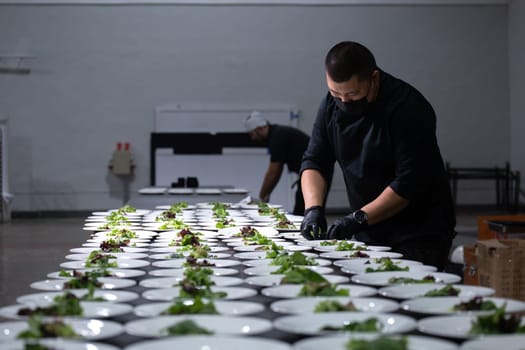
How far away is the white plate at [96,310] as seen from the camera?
4.56ft

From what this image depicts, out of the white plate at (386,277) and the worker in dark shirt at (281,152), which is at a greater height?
the worker in dark shirt at (281,152)

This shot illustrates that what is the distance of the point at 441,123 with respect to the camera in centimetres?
1153

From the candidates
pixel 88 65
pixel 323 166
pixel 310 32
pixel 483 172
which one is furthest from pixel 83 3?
pixel 323 166

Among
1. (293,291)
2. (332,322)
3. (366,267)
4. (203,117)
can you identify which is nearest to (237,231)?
(366,267)

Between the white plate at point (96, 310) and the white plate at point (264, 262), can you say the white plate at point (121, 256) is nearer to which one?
the white plate at point (264, 262)

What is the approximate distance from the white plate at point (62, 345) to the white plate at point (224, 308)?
211mm

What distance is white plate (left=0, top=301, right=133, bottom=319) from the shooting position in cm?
139

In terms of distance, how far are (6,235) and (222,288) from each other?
7.91 metres

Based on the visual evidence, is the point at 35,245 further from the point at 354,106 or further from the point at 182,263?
the point at 182,263

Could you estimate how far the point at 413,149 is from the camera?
8.87 feet

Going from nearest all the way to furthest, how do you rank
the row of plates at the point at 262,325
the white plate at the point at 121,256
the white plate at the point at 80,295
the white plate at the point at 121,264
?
the row of plates at the point at 262,325 → the white plate at the point at 80,295 → the white plate at the point at 121,264 → the white plate at the point at 121,256

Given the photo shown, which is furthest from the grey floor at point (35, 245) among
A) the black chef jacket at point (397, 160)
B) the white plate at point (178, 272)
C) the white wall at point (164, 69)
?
the white plate at point (178, 272)

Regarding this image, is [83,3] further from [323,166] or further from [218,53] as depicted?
[323,166]

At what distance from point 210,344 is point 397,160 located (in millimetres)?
1723
